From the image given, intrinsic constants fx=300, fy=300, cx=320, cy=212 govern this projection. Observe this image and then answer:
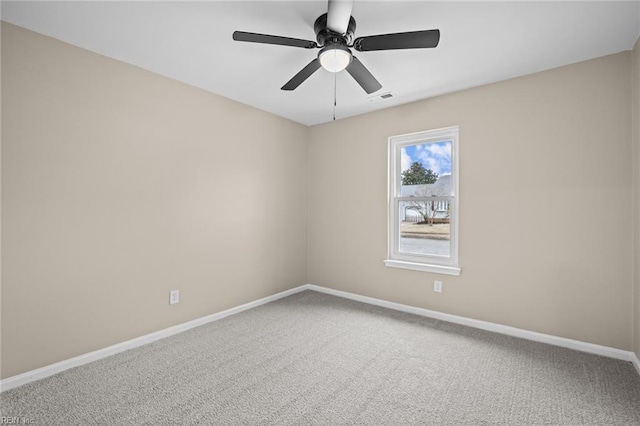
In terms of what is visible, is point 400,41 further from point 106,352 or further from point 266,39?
point 106,352

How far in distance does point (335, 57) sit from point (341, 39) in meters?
0.11

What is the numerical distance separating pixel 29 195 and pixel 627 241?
→ 4.54 metres

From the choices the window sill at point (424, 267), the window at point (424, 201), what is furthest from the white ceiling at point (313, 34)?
the window sill at point (424, 267)

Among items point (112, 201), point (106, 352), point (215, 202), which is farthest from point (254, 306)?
point (112, 201)

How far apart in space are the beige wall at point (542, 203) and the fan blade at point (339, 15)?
1.95 m

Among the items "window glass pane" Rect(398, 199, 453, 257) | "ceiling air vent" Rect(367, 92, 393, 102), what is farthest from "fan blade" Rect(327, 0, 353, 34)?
"window glass pane" Rect(398, 199, 453, 257)

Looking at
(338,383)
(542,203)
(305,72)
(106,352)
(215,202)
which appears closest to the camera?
(338,383)

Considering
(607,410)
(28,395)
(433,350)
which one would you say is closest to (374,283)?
(433,350)

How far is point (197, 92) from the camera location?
3137 mm

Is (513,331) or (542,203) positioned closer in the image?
(542,203)

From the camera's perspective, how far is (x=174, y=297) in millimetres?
2979

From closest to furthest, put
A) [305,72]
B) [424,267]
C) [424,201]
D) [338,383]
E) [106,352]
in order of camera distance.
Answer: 1. [338,383]
2. [305,72]
3. [106,352]
4. [424,267]
5. [424,201]

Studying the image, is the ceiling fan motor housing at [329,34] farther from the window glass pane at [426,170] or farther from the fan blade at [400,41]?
the window glass pane at [426,170]

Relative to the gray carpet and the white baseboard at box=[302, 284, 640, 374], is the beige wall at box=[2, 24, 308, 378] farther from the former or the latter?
the white baseboard at box=[302, 284, 640, 374]
